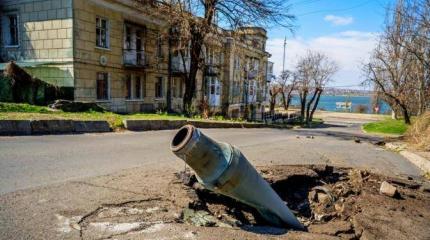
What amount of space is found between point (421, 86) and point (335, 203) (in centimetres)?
1968

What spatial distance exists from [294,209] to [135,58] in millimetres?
19181

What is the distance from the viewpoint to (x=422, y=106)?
2141 cm

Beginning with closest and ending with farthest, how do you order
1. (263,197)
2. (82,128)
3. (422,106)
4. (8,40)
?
(263,197) → (82,128) → (8,40) → (422,106)

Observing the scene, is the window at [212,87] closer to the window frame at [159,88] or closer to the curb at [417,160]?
the window frame at [159,88]

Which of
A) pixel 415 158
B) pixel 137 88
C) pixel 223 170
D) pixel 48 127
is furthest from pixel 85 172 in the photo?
pixel 137 88

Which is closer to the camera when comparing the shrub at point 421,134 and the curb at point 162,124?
the shrub at point 421,134

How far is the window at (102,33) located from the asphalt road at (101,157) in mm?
11569

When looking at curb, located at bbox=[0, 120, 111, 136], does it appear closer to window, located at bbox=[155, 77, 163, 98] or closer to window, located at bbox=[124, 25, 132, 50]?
window, located at bbox=[124, 25, 132, 50]

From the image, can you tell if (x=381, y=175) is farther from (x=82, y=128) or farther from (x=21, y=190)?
(x=82, y=128)

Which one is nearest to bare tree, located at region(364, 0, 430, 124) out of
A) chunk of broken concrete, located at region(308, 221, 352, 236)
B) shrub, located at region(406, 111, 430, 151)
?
shrub, located at region(406, 111, 430, 151)

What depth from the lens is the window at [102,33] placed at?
19766mm

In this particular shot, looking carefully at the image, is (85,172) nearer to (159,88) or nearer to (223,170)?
(223,170)

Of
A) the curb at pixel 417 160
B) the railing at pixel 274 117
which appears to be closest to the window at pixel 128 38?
the curb at pixel 417 160

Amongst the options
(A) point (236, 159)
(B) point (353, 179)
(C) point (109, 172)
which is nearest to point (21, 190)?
(C) point (109, 172)
